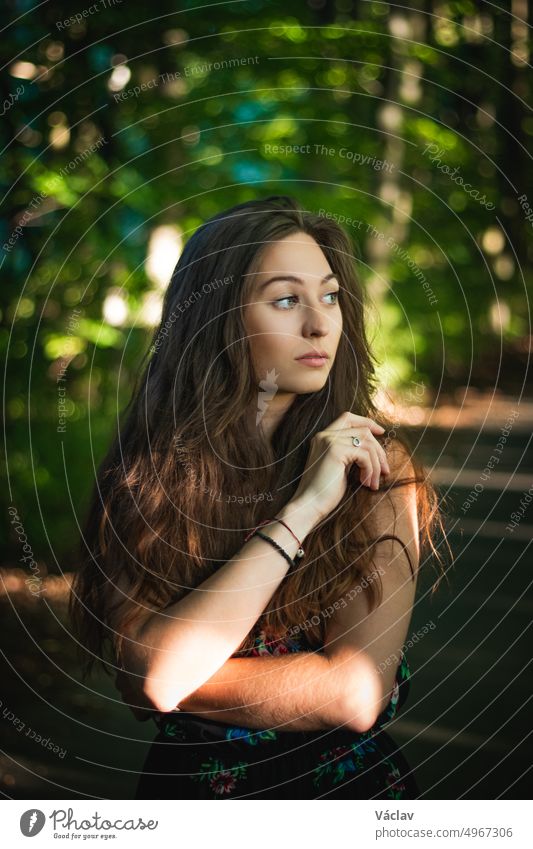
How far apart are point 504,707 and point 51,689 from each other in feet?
6.67

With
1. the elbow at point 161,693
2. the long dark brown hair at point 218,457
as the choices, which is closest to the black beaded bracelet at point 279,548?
the long dark brown hair at point 218,457

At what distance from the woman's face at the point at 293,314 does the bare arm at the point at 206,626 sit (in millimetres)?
293

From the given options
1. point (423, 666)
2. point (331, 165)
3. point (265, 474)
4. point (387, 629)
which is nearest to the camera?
point (387, 629)

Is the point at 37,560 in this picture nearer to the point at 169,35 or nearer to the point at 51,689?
the point at 51,689

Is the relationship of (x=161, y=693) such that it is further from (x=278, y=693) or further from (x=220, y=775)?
(x=220, y=775)

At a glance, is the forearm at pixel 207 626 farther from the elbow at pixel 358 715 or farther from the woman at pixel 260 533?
the elbow at pixel 358 715

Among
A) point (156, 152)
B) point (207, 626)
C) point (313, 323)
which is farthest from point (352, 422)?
point (156, 152)

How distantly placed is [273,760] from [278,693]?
20 cm

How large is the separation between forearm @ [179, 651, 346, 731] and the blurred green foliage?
880 millimetres

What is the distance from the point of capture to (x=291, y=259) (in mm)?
1573

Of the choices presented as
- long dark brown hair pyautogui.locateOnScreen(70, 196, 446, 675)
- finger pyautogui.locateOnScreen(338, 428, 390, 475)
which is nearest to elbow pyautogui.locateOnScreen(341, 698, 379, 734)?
long dark brown hair pyautogui.locateOnScreen(70, 196, 446, 675)

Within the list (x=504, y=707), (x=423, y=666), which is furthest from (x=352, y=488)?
(x=423, y=666)
